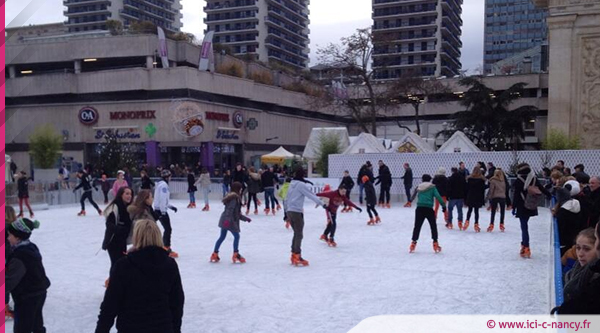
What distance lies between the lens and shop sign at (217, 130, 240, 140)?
3844cm

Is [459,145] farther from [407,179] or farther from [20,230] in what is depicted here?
[20,230]

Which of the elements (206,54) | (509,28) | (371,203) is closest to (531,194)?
(371,203)

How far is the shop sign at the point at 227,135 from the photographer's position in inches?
1513

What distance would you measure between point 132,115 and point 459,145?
23179 millimetres

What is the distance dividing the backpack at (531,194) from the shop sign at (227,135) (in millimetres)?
31175

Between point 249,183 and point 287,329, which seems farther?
point 249,183

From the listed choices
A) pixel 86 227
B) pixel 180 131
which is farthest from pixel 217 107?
pixel 86 227

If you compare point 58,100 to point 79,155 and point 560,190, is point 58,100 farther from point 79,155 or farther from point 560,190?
Answer: point 560,190

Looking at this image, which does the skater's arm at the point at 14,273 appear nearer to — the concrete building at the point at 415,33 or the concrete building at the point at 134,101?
the concrete building at the point at 134,101

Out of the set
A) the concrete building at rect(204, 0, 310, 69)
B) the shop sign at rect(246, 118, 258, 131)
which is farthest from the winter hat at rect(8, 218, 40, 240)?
the concrete building at rect(204, 0, 310, 69)

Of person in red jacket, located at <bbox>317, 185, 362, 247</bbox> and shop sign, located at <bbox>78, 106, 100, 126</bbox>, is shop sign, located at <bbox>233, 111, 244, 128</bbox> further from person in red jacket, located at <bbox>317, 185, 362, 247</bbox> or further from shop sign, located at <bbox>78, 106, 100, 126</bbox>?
person in red jacket, located at <bbox>317, 185, 362, 247</bbox>

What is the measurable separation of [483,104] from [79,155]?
2914cm

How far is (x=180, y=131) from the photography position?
116 feet

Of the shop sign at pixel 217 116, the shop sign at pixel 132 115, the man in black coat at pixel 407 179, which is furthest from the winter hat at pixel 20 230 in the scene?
the shop sign at pixel 217 116
